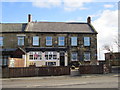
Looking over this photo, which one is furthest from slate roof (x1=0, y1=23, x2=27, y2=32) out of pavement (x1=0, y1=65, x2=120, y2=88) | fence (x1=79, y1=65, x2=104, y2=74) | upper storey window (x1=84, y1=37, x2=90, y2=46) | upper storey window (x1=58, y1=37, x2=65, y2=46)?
pavement (x1=0, y1=65, x2=120, y2=88)

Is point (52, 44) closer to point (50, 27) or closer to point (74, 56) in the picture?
point (50, 27)

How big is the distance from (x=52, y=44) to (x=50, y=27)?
13.0ft

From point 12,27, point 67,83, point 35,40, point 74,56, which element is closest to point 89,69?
point 67,83

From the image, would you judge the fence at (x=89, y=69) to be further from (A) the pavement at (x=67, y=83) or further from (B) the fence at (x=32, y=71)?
(A) the pavement at (x=67, y=83)

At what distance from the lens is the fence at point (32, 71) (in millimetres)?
21906

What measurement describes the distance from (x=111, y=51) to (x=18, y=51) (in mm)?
25135

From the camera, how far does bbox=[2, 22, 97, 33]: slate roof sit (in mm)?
37375

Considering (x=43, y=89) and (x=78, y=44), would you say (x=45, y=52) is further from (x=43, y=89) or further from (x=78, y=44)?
(x=43, y=89)

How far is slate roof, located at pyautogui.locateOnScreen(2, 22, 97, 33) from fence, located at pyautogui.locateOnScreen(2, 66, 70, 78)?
15349 mm

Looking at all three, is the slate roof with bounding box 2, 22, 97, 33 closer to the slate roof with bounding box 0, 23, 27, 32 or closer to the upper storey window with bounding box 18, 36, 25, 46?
the slate roof with bounding box 0, 23, 27, 32

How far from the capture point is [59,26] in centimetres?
3909

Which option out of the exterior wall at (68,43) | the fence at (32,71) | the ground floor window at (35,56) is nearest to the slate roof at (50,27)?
the exterior wall at (68,43)

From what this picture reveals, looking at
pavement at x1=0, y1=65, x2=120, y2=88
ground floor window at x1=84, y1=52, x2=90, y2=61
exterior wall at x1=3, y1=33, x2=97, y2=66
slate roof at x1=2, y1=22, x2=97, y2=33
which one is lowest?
pavement at x1=0, y1=65, x2=120, y2=88

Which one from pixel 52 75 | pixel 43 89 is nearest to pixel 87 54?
pixel 52 75
